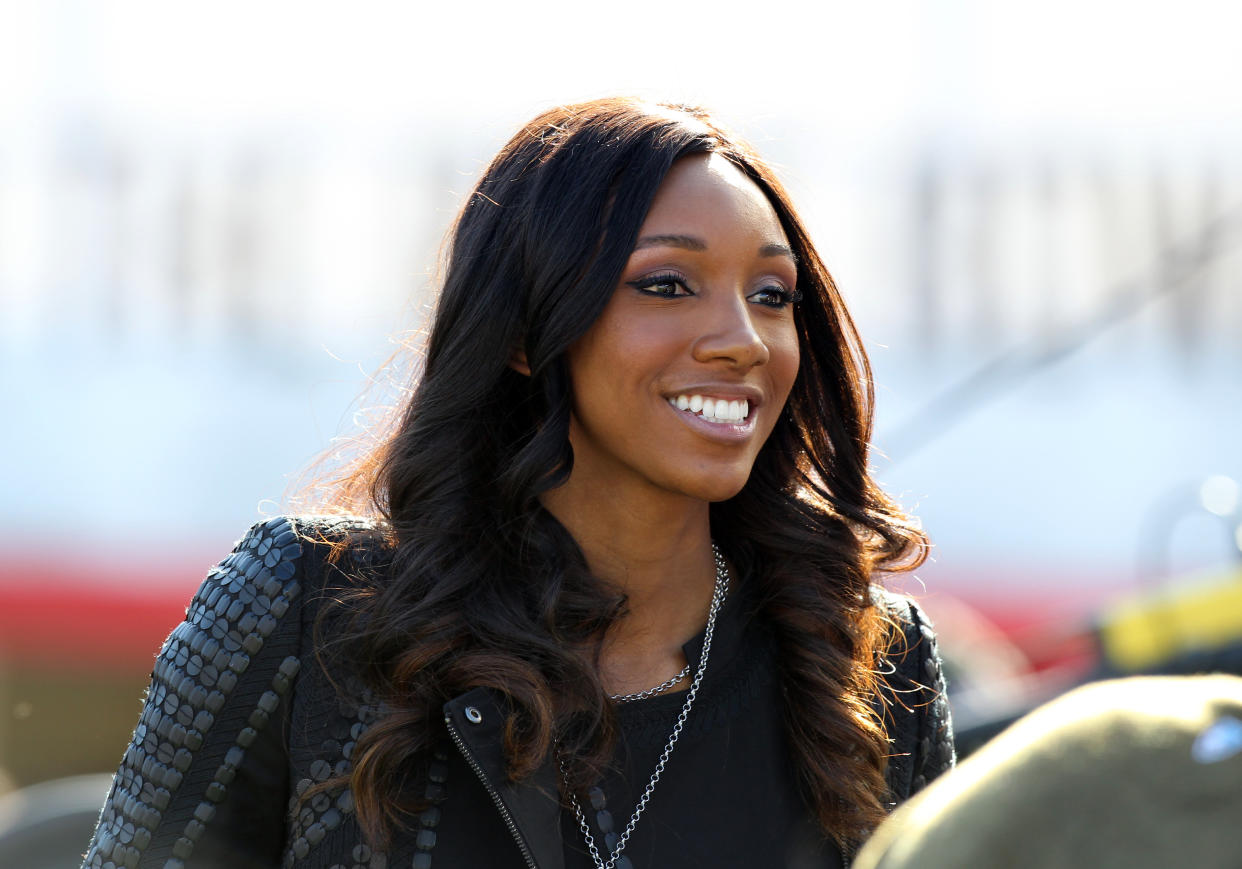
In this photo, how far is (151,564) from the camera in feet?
19.4

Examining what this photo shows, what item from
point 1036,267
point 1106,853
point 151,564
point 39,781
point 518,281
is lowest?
point 39,781

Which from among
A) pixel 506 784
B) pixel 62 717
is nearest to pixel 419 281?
pixel 62 717

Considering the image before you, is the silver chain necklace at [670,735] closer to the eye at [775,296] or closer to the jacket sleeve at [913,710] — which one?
the jacket sleeve at [913,710]

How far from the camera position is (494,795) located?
1769mm

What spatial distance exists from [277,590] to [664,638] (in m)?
0.55

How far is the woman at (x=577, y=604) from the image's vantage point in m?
1.82

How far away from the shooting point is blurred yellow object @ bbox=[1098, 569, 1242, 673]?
395 centimetres

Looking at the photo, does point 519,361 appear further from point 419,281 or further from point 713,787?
point 419,281

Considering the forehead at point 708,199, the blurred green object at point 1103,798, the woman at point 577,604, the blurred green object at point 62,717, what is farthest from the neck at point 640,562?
the blurred green object at point 62,717

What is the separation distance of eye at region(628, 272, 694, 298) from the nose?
52 mm

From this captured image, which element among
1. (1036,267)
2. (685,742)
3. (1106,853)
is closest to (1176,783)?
(1106,853)

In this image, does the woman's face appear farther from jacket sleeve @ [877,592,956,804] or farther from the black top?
jacket sleeve @ [877,592,956,804]

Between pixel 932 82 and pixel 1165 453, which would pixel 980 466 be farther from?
pixel 932 82

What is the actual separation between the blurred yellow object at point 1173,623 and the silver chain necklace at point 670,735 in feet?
7.12
